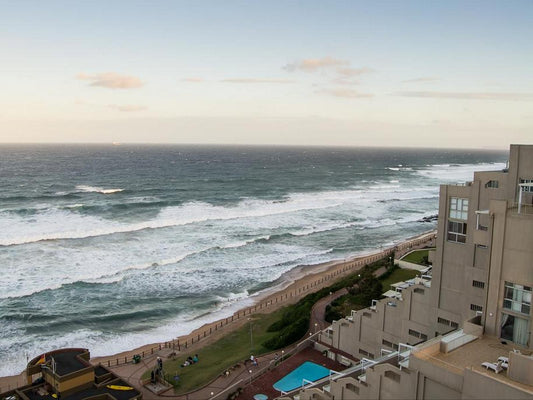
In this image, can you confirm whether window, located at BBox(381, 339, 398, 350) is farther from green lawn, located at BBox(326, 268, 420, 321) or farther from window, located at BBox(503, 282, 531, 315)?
window, located at BBox(503, 282, 531, 315)

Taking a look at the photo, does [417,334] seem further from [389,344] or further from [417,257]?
[417,257]

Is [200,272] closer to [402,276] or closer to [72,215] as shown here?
[402,276]

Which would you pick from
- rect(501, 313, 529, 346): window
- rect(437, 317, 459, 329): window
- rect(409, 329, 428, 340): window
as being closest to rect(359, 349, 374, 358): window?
rect(409, 329, 428, 340): window

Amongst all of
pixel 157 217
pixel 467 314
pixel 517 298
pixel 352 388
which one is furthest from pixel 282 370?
pixel 157 217

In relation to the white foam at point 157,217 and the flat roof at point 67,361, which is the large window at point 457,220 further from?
the white foam at point 157,217

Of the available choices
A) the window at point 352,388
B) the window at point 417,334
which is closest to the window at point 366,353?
the window at point 417,334

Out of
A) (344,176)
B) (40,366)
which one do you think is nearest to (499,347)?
(40,366)
